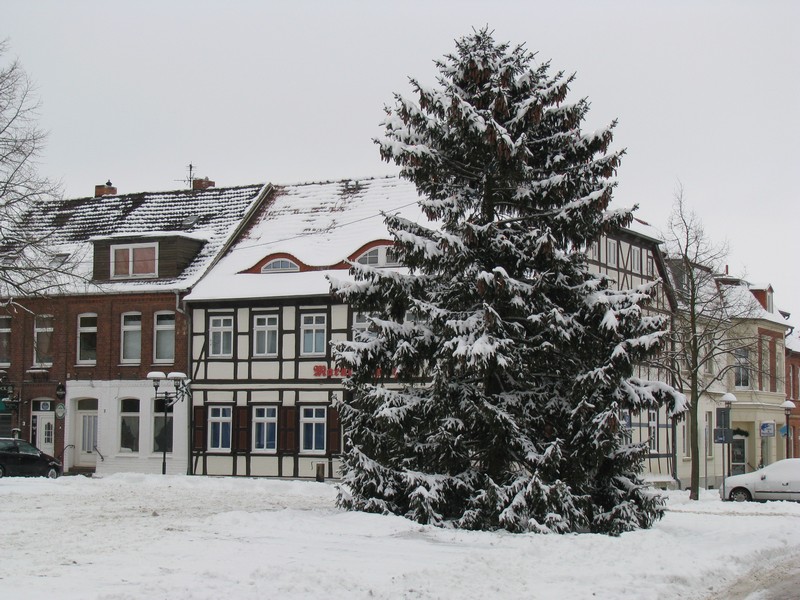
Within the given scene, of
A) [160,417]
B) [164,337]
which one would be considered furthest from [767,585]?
[164,337]

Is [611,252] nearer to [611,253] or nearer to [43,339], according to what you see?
[611,253]

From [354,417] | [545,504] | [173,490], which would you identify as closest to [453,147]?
[354,417]

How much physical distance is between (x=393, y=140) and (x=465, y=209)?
1935mm

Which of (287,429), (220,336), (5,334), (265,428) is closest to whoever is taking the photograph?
(287,429)

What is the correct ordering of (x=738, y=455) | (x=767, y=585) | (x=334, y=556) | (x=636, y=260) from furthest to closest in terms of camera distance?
(x=738, y=455), (x=636, y=260), (x=767, y=585), (x=334, y=556)

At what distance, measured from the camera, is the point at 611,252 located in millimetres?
38875

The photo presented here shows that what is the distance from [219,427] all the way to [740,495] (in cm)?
1753

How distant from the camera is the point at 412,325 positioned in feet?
67.1

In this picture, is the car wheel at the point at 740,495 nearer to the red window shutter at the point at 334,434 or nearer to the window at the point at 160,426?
the red window shutter at the point at 334,434

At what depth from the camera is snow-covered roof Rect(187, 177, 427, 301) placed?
36406mm

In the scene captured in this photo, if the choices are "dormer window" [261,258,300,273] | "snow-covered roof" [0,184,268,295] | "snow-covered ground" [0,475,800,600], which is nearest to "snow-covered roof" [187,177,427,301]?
"dormer window" [261,258,300,273]

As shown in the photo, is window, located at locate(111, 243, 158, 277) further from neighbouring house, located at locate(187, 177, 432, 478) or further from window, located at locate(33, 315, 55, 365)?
window, located at locate(33, 315, 55, 365)

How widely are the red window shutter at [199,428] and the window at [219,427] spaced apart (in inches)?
8.1

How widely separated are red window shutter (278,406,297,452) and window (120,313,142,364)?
20.5ft
